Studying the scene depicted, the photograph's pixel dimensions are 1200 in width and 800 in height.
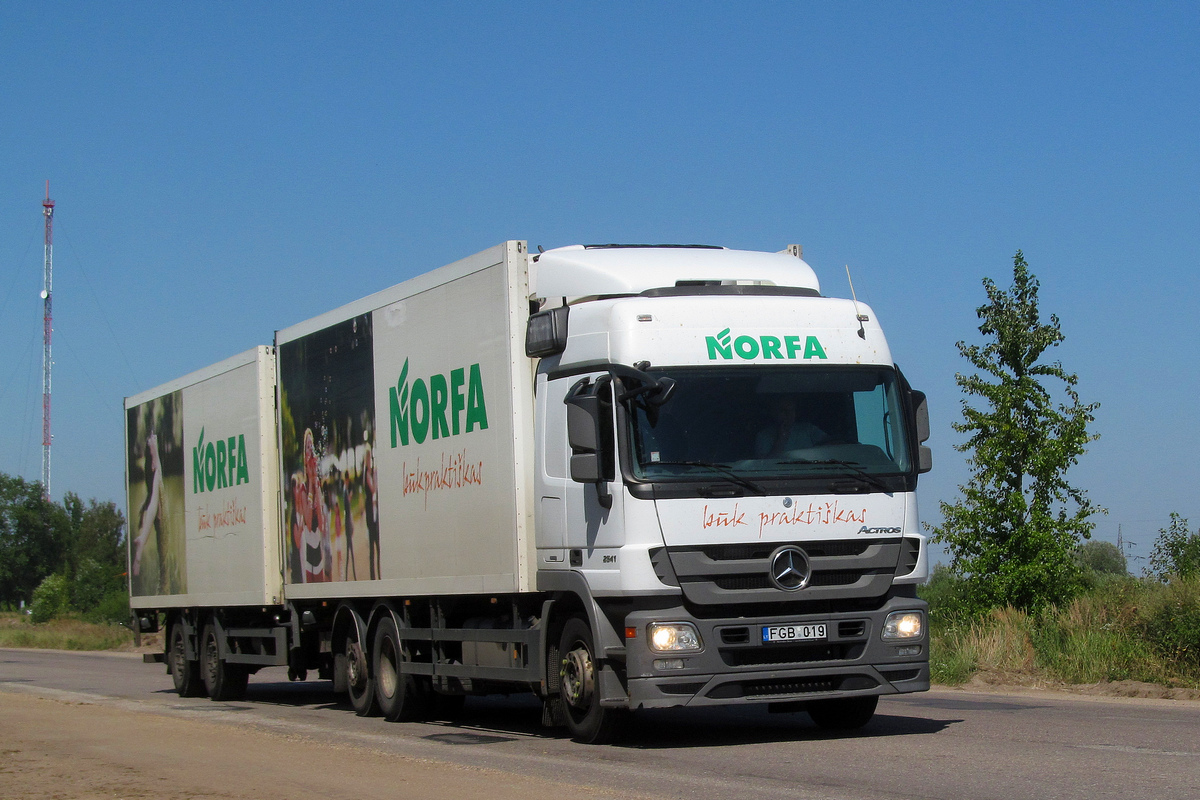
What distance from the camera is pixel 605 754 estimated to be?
10.0 m

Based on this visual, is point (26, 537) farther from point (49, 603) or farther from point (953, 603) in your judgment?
point (953, 603)

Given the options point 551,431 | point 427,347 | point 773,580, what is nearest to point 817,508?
point 773,580

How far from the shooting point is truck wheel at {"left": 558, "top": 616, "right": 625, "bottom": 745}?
1027cm

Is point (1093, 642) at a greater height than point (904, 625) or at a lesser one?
lesser

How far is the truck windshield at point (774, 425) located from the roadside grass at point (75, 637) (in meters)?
38.0

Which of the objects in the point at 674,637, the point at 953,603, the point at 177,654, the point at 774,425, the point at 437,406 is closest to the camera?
the point at 674,637

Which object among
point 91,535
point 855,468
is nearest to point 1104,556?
point 855,468

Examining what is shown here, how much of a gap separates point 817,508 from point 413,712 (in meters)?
5.28

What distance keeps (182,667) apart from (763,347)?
1204cm

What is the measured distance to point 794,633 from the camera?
9.95m

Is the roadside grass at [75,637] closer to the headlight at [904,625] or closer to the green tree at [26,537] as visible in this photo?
the headlight at [904,625]

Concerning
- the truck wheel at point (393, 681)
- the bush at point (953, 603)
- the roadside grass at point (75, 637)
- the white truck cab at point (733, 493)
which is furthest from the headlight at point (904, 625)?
the roadside grass at point (75, 637)

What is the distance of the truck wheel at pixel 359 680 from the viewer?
46.3ft

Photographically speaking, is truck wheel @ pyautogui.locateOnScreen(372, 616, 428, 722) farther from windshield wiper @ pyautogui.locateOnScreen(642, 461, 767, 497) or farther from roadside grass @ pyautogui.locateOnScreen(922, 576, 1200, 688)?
roadside grass @ pyautogui.locateOnScreen(922, 576, 1200, 688)
